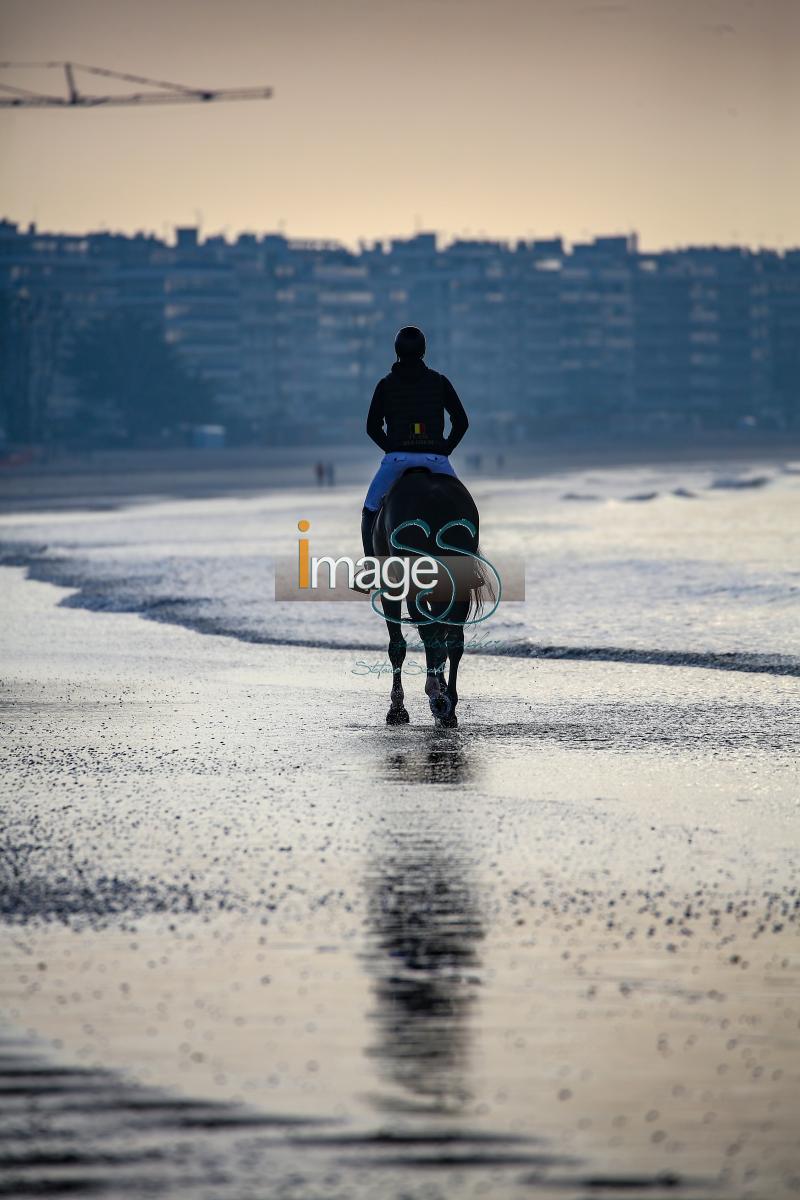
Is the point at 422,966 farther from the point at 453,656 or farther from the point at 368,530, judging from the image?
the point at 368,530

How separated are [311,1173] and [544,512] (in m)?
44.1

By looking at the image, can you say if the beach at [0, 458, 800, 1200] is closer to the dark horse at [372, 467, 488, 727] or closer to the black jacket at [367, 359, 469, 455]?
the dark horse at [372, 467, 488, 727]

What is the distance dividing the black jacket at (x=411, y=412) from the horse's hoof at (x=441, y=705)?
128 centimetres

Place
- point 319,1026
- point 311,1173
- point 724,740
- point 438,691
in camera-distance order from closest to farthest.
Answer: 1. point 311,1173
2. point 319,1026
3. point 724,740
4. point 438,691

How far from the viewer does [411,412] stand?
1158cm

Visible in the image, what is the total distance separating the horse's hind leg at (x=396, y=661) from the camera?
11359 millimetres

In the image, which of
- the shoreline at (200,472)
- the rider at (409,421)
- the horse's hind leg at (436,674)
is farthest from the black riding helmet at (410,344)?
the shoreline at (200,472)

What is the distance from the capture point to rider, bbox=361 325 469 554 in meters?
11.4

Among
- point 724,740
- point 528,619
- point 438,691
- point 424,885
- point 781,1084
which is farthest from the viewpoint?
point 528,619

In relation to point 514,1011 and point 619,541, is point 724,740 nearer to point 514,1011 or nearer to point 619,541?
point 514,1011

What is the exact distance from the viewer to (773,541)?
31469 mm

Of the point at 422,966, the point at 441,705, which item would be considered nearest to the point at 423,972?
the point at 422,966

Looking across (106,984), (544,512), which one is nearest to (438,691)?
(106,984)

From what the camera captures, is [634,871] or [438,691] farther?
[438,691]
